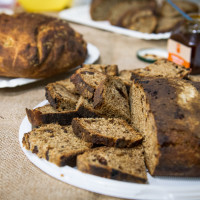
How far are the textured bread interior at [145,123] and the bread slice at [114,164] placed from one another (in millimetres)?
59

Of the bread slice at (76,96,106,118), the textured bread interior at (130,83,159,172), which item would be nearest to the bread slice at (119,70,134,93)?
the textured bread interior at (130,83,159,172)

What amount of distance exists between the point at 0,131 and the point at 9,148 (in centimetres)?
25

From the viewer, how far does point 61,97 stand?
7.01ft

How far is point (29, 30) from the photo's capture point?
2820 mm

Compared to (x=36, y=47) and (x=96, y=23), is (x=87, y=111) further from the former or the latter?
(x=96, y=23)

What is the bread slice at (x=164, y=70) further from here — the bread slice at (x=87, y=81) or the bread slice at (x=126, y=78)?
the bread slice at (x=87, y=81)

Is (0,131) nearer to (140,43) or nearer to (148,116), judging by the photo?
(148,116)

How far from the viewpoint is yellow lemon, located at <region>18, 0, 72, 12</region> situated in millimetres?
5121

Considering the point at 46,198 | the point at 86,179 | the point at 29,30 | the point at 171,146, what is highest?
the point at 29,30

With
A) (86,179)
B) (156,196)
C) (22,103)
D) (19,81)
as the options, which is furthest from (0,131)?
(156,196)

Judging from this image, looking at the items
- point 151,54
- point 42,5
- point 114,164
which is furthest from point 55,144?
point 42,5

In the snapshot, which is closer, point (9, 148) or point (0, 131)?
point (9, 148)

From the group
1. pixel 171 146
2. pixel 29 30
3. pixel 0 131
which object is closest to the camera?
pixel 171 146

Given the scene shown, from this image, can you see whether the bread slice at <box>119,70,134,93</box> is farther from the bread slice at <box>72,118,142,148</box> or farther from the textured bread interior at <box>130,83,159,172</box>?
the bread slice at <box>72,118,142,148</box>
